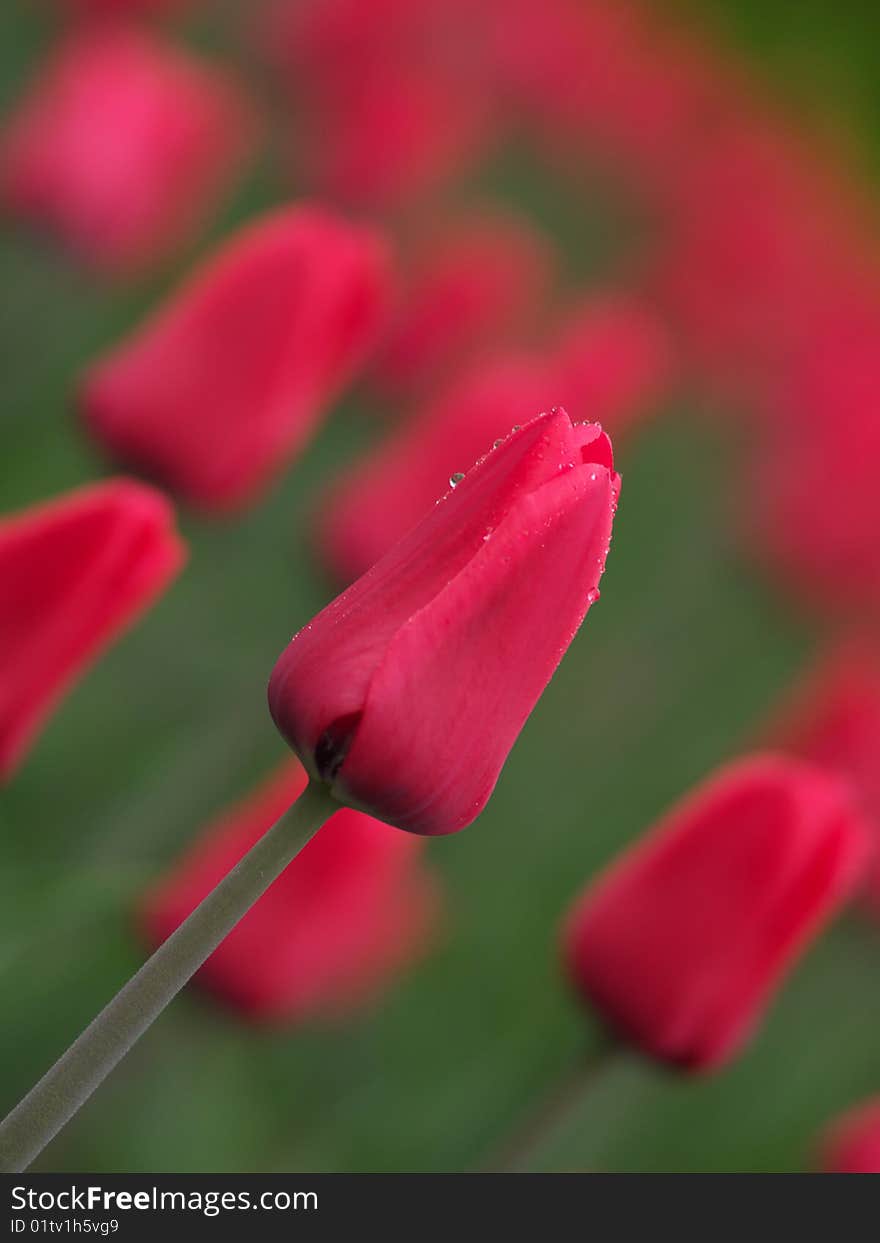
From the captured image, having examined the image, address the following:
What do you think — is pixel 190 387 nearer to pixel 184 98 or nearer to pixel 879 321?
pixel 184 98

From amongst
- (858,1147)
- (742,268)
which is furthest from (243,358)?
(742,268)

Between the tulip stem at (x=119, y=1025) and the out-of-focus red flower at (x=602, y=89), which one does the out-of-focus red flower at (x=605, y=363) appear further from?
the out-of-focus red flower at (x=602, y=89)

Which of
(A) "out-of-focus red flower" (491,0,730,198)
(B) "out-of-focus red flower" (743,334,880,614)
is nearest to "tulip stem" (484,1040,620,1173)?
(B) "out-of-focus red flower" (743,334,880,614)

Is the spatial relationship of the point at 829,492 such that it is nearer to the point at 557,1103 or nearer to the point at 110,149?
the point at 110,149
